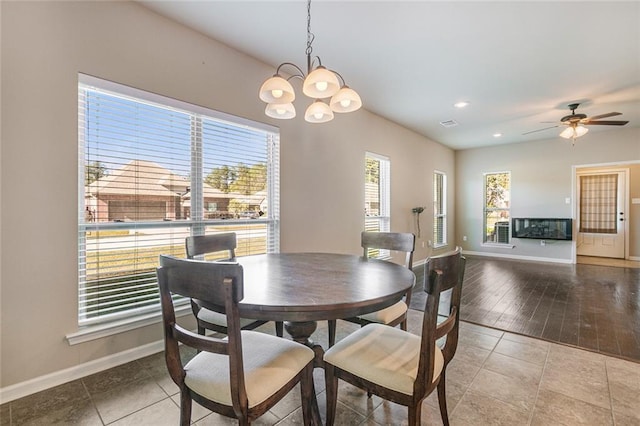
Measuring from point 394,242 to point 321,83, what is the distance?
4.33ft

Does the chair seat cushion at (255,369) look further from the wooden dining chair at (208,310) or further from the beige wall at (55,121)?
the beige wall at (55,121)

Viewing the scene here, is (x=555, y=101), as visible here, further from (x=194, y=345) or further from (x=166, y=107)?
(x=194, y=345)

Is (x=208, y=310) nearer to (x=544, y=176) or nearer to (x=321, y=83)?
(x=321, y=83)

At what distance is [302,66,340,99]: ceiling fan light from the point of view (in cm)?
160

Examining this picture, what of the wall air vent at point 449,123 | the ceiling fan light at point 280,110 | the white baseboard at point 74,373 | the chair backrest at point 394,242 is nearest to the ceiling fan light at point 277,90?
the ceiling fan light at point 280,110

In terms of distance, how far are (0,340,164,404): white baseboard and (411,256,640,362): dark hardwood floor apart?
2.80 meters

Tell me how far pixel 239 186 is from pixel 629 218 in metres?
8.51

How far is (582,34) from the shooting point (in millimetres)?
2514

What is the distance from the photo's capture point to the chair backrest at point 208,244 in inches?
78.8

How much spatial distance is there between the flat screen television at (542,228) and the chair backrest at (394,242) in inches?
228

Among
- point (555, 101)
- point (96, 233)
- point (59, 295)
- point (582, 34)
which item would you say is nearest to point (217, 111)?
point (96, 233)

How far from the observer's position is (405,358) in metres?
1.27

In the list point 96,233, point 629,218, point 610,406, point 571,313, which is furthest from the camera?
point 629,218

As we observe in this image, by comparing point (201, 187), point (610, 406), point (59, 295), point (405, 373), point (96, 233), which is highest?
point (201, 187)
